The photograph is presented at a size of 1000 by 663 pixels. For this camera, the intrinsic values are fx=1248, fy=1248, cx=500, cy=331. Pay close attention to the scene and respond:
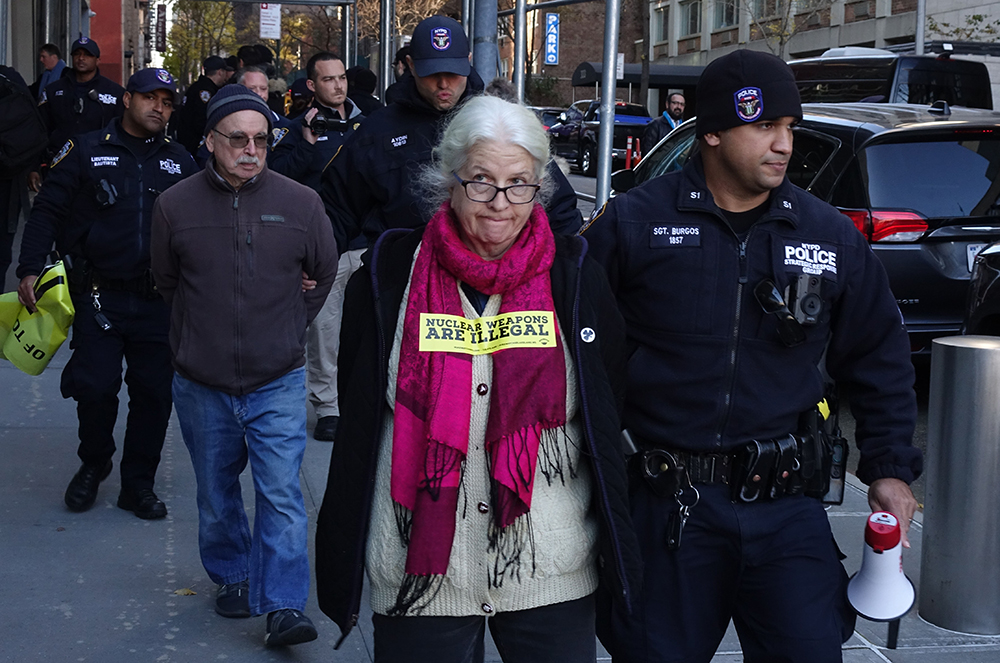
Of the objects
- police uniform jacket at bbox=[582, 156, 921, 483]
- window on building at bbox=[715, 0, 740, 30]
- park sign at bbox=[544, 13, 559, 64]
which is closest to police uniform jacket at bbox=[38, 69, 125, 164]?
police uniform jacket at bbox=[582, 156, 921, 483]

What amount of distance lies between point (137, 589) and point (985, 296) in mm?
4526

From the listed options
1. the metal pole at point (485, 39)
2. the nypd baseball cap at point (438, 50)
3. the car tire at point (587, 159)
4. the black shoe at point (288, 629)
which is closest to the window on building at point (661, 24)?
the car tire at point (587, 159)

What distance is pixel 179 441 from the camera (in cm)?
673

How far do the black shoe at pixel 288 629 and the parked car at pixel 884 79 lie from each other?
1057 cm

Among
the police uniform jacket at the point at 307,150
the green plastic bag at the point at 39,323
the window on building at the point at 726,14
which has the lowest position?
the green plastic bag at the point at 39,323

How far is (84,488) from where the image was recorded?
5.51 meters

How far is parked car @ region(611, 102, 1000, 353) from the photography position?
7.50 meters

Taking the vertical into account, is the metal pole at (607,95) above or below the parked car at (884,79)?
below

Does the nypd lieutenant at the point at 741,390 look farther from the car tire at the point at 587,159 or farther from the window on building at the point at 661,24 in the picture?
the window on building at the point at 661,24

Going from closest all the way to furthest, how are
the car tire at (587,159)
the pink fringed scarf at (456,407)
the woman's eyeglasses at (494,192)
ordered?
1. the pink fringed scarf at (456,407)
2. the woman's eyeglasses at (494,192)
3. the car tire at (587,159)

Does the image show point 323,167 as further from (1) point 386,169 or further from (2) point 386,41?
(2) point 386,41

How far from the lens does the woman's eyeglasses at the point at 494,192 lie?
2.60 m

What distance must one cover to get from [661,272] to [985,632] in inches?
92.6

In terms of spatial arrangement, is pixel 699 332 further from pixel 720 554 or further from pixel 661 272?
pixel 720 554
